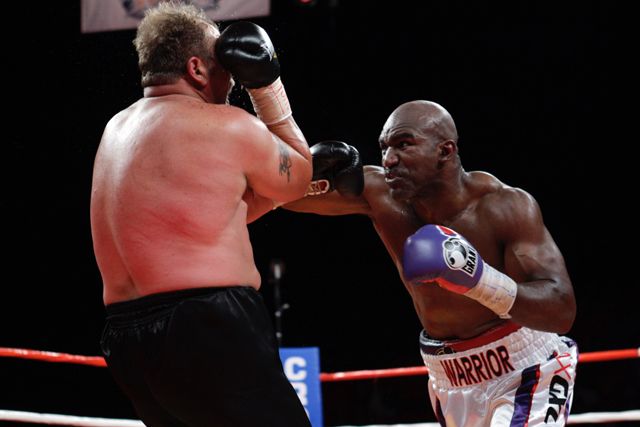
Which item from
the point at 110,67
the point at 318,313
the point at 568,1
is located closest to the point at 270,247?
the point at 318,313

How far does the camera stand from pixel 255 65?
175 centimetres

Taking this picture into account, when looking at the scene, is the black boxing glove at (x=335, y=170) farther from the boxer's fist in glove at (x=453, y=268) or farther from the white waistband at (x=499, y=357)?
the white waistband at (x=499, y=357)

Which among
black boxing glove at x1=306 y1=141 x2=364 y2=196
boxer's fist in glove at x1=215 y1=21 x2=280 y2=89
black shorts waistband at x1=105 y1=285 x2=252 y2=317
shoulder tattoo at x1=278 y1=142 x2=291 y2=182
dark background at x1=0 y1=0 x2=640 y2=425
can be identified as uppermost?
boxer's fist in glove at x1=215 y1=21 x2=280 y2=89

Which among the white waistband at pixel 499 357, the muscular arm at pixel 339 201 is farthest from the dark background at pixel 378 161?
the white waistband at pixel 499 357

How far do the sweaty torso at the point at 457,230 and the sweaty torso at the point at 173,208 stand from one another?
0.90 m

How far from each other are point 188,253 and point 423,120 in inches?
43.4

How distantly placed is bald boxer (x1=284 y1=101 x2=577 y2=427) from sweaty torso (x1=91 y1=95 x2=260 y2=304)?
0.58 metres

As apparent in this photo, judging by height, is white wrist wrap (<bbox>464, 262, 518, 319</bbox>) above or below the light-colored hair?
below

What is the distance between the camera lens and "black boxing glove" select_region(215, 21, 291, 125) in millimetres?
1730

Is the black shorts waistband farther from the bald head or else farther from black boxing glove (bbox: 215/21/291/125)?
the bald head

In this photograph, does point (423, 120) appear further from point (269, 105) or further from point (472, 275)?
point (269, 105)

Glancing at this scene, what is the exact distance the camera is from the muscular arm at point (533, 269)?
206 cm

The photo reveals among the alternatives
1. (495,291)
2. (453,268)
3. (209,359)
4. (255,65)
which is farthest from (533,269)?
(209,359)

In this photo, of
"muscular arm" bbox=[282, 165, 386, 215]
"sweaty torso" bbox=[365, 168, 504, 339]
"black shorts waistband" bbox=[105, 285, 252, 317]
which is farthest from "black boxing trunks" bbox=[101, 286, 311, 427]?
"muscular arm" bbox=[282, 165, 386, 215]
